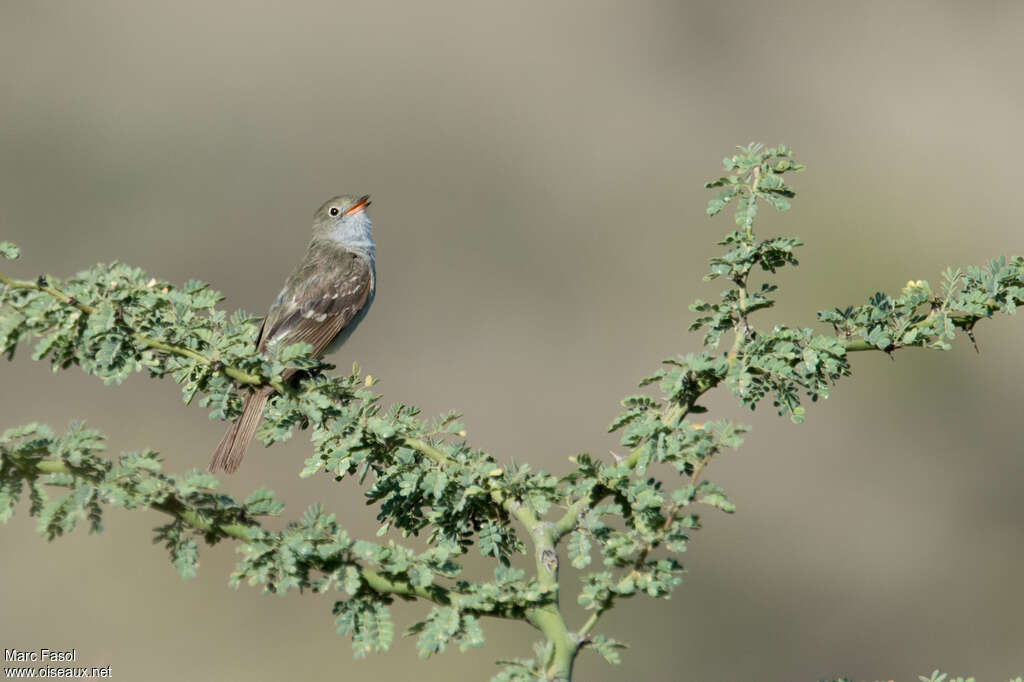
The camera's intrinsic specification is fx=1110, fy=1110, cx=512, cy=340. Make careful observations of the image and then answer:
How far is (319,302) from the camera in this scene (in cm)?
838

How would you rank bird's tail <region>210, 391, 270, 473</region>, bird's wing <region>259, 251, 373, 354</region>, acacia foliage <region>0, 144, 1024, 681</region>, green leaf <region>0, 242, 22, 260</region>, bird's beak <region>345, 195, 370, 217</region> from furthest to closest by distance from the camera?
bird's beak <region>345, 195, 370, 217</region>, bird's wing <region>259, 251, 373, 354</region>, bird's tail <region>210, 391, 270, 473</region>, green leaf <region>0, 242, 22, 260</region>, acacia foliage <region>0, 144, 1024, 681</region>

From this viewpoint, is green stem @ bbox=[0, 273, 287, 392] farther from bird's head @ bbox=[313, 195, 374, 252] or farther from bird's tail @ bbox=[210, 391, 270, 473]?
bird's head @ bbox=[313, 195, 374, 252]

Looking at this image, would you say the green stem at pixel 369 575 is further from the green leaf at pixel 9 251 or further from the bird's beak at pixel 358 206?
the bird's beak at pixel 358 206

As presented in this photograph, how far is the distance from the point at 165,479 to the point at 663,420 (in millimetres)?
1409

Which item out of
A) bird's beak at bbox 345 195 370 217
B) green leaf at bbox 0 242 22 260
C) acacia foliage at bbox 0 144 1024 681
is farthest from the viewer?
bird's beak at bbox 345 195 370 217

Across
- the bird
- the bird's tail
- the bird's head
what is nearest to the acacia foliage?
the bird's tail

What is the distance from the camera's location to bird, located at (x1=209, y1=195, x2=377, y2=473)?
8.23 metres

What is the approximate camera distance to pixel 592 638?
282cm

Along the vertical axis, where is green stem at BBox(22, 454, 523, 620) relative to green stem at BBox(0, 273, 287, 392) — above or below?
below

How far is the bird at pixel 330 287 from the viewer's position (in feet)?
27.0

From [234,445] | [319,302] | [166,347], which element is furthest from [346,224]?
[166,347]

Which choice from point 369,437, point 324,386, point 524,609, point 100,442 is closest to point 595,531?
point 524,609

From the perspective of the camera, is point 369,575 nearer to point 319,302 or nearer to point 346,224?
point 319,302

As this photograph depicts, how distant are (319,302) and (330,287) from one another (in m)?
0.29
